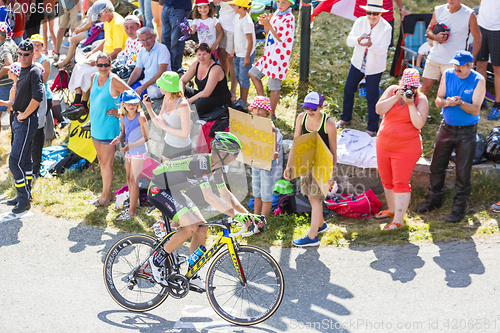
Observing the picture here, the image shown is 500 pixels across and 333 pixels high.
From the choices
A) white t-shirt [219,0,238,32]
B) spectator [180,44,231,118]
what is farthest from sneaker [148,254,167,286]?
white t-shirt [219,0,238,32]

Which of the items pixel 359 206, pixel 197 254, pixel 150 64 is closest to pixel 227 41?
pixel 150 64

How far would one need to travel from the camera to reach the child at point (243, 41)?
7805 mm

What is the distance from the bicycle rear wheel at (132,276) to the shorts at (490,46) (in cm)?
614

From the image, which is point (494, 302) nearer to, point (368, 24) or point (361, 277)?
point (361, 277)

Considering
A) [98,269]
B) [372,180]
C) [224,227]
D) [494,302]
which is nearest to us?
[224,227]

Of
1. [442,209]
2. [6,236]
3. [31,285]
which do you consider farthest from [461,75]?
[6,236]

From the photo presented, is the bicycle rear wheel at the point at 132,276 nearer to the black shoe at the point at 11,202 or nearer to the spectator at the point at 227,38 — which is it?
the black shoe at the point at 11,202

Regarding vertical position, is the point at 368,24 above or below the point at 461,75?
above

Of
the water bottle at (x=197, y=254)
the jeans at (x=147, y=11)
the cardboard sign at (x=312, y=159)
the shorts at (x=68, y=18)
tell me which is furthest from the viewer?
the shorts at (x=68, y=18)

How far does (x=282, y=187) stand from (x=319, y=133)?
5.14 ft

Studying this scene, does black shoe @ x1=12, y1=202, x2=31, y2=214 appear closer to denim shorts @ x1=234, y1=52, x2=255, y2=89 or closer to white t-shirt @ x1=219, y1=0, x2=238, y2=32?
denim shorts @ x1=234, y1=52, x2=255, y2=89

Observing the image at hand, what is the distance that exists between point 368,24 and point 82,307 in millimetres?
5750

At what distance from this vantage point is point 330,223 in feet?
22.2

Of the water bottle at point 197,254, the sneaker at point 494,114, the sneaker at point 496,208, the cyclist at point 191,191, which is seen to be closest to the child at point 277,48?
the sneaker at point 494,114
